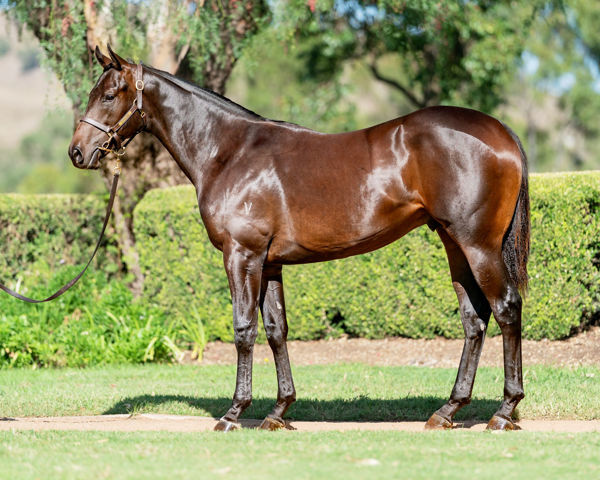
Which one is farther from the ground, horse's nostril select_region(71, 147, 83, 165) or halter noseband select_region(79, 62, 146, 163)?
halter noseband select_region(79, 62, 146, 163)

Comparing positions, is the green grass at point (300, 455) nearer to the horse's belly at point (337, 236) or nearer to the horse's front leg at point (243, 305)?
the horse's front leg at point (243, 305)

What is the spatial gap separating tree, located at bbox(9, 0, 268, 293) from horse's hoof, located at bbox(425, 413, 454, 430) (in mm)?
5798

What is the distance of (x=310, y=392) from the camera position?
7672 mm

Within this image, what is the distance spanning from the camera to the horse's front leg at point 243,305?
19.0ft

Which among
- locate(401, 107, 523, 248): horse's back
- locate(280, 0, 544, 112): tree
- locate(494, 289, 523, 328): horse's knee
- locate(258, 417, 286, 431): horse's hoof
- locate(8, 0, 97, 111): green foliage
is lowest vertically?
locate(258, 417, 286, 431): horse's hoof

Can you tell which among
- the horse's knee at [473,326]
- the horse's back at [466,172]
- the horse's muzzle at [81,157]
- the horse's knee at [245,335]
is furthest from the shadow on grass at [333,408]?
the horse's muzzle at [81,157]

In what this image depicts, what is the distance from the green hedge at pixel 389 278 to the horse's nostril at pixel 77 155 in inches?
174

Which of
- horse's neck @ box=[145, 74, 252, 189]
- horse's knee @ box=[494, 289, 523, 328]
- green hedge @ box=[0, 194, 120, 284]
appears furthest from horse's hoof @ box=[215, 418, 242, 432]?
green hedge @ box=[0, 194, 120, 284]

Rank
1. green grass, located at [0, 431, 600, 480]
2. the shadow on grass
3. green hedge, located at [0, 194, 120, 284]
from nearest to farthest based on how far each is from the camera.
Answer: green grass, located at [0, 431, 600, 480] < the shadow on grass < green hedge, located at [0, 194, 120, 284]

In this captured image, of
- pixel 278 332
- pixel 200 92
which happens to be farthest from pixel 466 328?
pixel 200 92

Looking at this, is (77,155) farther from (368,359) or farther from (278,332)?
(368,359)

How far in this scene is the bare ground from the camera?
6156 millimetres

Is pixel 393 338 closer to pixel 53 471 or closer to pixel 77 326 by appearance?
pixel 77 326

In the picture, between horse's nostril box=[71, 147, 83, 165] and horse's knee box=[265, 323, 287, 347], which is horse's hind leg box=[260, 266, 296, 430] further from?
horse's nostril box=[71, 147, 83, 165]
